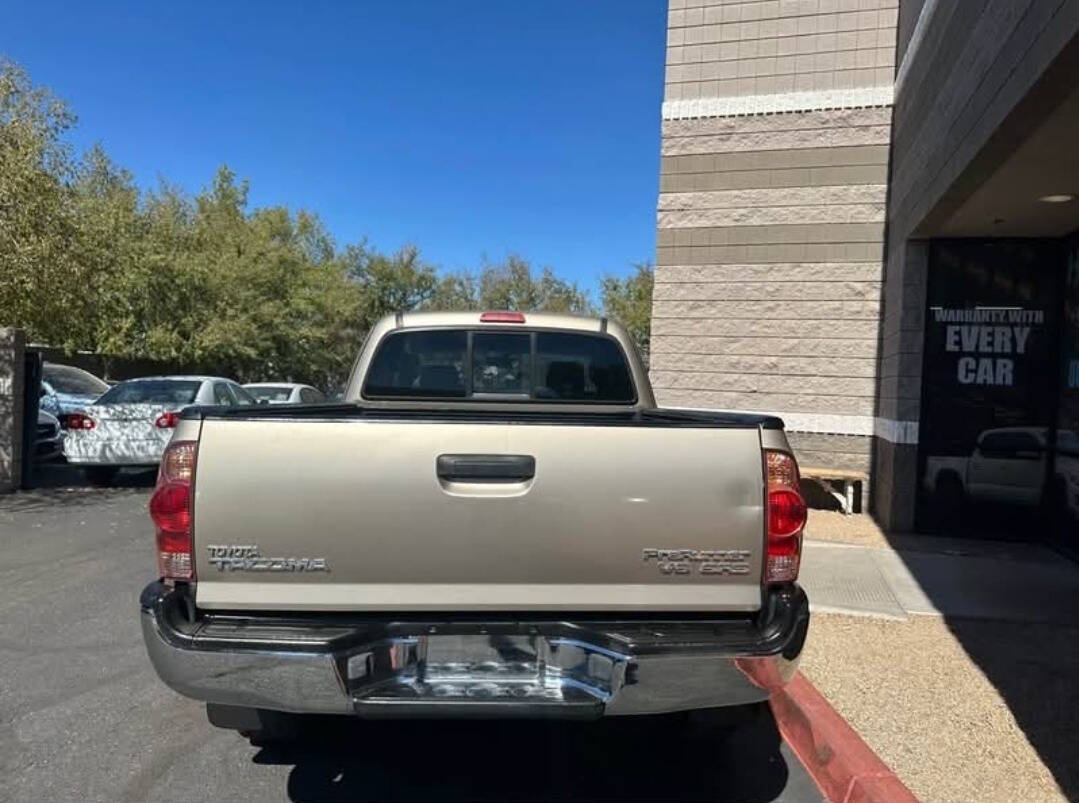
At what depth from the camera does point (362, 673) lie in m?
2.75

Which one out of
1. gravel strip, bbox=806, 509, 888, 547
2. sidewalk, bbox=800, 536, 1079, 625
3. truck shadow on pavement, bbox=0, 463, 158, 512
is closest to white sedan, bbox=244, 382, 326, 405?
truck shadow on pavement, bbox=0, 463, 158, 512

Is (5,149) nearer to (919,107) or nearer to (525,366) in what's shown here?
(525,366)

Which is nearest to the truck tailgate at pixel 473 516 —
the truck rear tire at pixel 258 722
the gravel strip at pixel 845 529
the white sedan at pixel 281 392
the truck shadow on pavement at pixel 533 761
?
the truck rear tire at pixel 258 722

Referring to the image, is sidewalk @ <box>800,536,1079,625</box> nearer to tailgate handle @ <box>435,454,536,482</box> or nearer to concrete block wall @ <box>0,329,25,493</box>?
tailgate handle @ <box>435,454,536,482</box>

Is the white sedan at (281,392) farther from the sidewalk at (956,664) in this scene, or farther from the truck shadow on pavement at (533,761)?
the truck shadow on pavement at (533,761)

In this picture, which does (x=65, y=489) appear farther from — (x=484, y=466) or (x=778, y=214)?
(x=484, y=466)

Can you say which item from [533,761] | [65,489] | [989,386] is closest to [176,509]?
[533,761]

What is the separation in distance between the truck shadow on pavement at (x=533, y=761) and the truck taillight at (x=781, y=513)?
0.80 meters

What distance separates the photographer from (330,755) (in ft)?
12.0

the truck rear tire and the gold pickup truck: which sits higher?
the gold pickup truck

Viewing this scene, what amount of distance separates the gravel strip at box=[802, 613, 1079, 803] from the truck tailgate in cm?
148

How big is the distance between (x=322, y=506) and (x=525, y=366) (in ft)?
6.84

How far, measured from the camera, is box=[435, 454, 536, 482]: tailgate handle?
2.81 m

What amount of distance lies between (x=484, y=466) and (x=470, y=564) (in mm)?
340
